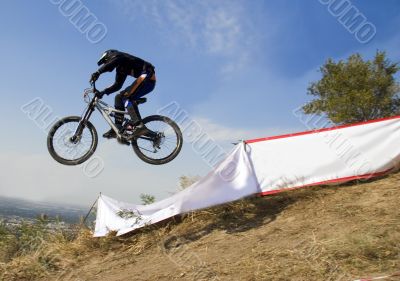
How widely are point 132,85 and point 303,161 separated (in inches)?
180

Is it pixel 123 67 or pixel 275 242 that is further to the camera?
pixel 123 67

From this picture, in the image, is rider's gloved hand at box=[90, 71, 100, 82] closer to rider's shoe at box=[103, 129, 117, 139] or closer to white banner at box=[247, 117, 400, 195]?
rider's shoe at box=[103, 129, 117, 139]

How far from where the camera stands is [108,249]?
29.4ft

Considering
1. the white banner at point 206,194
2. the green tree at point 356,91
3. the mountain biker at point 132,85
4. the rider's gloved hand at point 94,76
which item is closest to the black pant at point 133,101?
the mountain biker at point 132,85

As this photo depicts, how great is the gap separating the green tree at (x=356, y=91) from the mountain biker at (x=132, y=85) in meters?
22.3

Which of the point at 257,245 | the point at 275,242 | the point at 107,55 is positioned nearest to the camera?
the point at 275,242

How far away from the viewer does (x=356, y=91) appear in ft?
91.6

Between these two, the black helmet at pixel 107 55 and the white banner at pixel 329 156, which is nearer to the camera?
the black helmet at pixel 107 55

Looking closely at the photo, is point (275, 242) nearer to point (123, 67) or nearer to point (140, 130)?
point (140, 130)

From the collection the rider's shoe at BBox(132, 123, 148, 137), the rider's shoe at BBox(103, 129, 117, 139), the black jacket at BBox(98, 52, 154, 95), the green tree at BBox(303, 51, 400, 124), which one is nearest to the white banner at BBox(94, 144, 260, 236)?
the rider's shoe at BBox(132, 123, 148, 137)

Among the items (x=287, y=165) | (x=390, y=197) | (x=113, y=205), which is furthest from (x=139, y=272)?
(x=390, y=197)

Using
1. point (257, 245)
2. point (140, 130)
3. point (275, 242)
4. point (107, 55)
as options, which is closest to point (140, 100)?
point (140, 130)

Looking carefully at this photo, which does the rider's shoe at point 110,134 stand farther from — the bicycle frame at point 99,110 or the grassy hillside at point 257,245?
the grassy hillside at point 257,245

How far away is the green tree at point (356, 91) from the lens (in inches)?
1087
